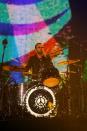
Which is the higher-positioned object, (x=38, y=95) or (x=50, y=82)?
(x=50, y=82)

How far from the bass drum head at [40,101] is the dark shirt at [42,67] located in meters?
0.20

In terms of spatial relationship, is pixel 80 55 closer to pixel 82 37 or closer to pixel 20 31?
pixel 82 37

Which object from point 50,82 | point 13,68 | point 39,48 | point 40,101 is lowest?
point 40,101

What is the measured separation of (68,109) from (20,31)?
4.95 feet

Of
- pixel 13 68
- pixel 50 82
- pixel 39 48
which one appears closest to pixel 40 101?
pixel 50 82

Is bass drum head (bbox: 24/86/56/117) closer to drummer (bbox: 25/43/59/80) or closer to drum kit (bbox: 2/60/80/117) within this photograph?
drum kit (bbox: 2/60/80/117)

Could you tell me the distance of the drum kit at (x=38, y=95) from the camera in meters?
6.14

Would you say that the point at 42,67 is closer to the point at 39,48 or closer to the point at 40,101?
the point at 39,48

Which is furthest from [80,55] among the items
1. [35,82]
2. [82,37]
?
[35,82]

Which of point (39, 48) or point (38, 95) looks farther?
point (39, 48)

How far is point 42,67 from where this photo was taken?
623 cm

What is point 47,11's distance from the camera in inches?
259

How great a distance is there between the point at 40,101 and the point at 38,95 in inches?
3.9

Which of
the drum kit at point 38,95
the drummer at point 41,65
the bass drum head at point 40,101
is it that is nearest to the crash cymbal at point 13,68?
the drum kit at point 38,95
